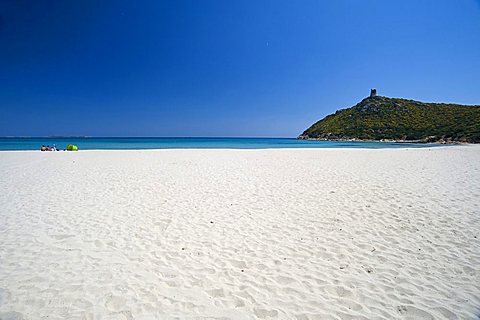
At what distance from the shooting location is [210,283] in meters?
3.50

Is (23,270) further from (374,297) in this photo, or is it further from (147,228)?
(374,297)

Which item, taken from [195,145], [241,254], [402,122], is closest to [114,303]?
[241,254]

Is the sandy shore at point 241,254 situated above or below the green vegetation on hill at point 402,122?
below

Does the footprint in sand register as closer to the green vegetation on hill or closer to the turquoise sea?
the turquoise sea

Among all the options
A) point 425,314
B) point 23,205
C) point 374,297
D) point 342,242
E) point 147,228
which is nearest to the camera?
point 425,314

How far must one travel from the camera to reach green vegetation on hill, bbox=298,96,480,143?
51.8m

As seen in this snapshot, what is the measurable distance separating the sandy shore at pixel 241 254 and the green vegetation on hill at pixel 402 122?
2096 inches

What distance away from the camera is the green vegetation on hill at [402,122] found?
51.8 metres

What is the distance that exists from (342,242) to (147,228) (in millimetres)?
4209

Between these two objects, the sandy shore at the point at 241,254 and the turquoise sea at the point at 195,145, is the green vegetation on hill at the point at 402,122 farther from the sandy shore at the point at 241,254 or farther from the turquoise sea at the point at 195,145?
the sandy shore at the point at 241,254

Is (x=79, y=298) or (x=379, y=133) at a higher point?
(x=379, y=133)

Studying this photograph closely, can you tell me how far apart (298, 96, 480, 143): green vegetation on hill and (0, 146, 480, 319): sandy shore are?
53248 mm

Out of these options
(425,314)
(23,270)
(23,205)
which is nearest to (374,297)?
(425,314)

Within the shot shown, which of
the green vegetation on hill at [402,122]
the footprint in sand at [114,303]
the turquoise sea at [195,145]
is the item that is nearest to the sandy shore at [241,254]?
the footprint in sand at [114,303]
